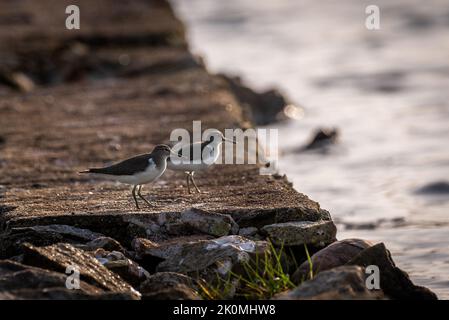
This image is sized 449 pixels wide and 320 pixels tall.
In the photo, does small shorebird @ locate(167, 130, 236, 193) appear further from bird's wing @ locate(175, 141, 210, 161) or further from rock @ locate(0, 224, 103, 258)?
rock @ locate(0, 224, 103, 258)

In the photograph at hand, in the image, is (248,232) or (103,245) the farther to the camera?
(248,232)

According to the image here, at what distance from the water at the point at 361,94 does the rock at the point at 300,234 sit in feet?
5.61

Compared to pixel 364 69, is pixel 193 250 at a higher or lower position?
lower

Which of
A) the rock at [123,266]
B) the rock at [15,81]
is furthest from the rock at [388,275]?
the rock at [15,81]

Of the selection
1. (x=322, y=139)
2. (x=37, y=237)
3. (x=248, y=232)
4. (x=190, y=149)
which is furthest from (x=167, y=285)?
(x=322, y=139)

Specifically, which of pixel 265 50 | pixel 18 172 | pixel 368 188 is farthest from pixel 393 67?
pixel 18 172

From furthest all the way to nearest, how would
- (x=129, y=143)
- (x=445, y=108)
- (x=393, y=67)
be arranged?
(x=393, y=67) → (x=445, y=108) → (x=129, y=143)

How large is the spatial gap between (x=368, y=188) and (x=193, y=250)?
21.3 ft

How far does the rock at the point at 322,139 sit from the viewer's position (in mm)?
15875

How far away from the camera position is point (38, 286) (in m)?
6.63

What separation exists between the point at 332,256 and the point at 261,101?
1057 centimetres

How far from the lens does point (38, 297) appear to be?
255 inches

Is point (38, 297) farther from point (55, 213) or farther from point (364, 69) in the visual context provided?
point (364, 69)

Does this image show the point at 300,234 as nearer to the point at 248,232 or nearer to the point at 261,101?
the point at 248,232
